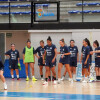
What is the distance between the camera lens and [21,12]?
811 inches

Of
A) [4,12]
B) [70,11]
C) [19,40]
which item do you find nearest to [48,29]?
[70,11]

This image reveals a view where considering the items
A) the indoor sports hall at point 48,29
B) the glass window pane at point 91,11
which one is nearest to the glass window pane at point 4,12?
the indoor sports hall at point 48,29

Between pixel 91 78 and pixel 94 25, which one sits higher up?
pixel 94 25

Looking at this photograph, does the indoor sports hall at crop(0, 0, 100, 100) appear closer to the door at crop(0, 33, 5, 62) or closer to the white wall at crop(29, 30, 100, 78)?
the white wall at crop(29, 30, 100, 78)

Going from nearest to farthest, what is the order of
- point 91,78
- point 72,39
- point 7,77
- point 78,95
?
point 78,95
point 91,78
point 72,39
point 7,77

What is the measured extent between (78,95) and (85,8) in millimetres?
9114

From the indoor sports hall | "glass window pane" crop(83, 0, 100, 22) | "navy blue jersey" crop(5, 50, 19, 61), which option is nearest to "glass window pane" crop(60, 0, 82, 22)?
the indoor sports hall

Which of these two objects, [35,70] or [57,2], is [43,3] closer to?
[57,2]

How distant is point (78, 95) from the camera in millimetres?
11680

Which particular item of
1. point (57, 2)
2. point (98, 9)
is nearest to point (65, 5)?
point (57, 2)

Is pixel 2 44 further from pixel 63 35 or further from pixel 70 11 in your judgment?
pixel 70 11

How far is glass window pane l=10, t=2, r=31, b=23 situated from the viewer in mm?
20344

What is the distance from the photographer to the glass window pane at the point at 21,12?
20.3 meters

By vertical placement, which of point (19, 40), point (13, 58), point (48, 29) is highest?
point (48, 29)
